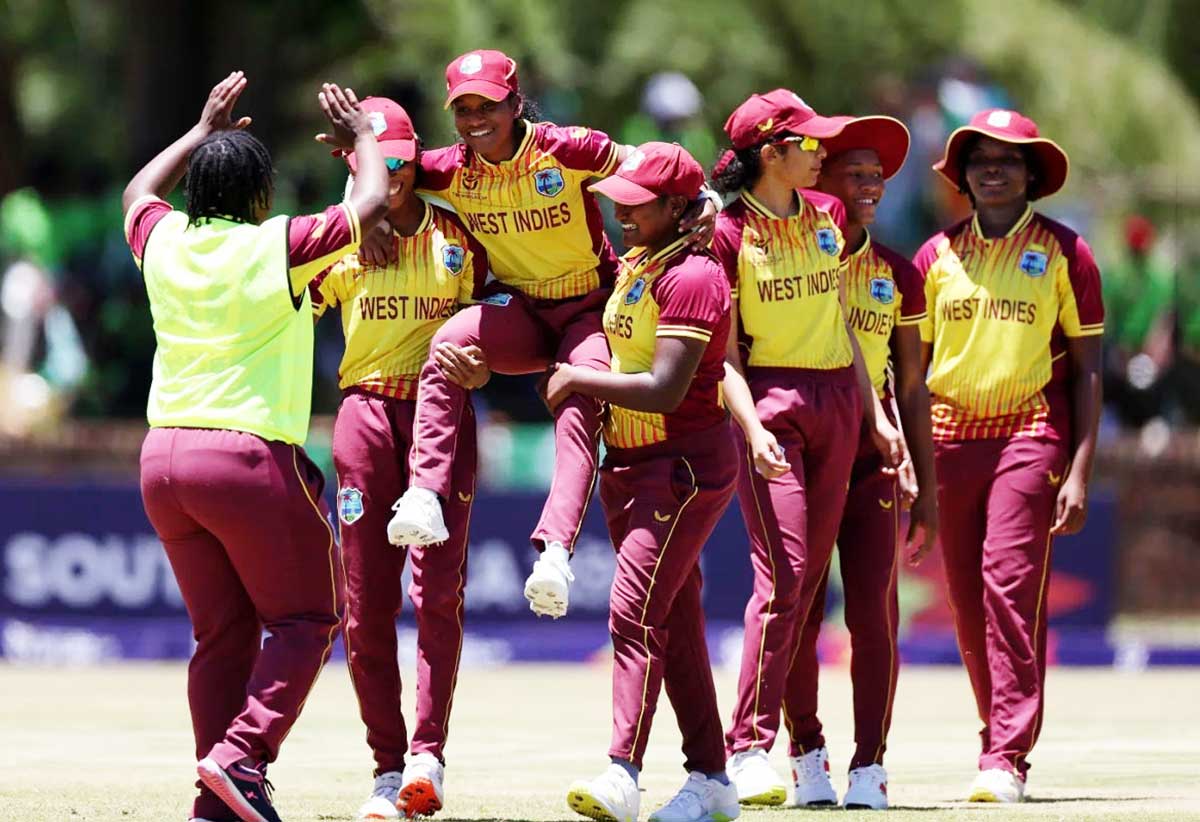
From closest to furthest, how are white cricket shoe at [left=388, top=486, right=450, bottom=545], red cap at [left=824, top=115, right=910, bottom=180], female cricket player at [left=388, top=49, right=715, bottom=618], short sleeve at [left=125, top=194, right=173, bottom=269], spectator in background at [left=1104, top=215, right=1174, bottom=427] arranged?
short sleeve at [left=125, top=194, right=173, bottom=269]
white cricket shoe at [left=388, top=486, right=450, bottom=545]
female cricket player at [left=388, top=49, right=715, bottom=618]
red cap at [left=824, top=115, right=910, bottom=180]
spectator in background at [left=1104, top=215, right=1174, bottom=427]

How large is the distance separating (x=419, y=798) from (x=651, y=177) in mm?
2155

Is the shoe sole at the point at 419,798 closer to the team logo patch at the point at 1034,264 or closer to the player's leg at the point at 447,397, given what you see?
the player's leg at the point at 447,397

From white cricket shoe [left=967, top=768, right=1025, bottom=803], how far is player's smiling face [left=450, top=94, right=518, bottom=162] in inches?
111

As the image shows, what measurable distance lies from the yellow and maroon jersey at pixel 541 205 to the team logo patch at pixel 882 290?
125 cm

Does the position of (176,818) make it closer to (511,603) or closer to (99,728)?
(99,728)

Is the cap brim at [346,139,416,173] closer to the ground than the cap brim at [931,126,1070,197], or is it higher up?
closer to the ground

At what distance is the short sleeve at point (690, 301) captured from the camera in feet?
24.1

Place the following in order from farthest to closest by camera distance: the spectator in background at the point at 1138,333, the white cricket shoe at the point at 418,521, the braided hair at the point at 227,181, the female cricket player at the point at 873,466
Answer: the spectator in background at the point at 1138,333 < the female cricket player at the point at 873,466 < the white cricket shoe at the point at 418,521 < the braided hair at the point at 227,181

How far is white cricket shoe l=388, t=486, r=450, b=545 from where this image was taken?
24.3 feet

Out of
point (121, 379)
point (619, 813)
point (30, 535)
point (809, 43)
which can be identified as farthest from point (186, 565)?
point (809, 43)

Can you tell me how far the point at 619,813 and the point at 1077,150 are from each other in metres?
13.3

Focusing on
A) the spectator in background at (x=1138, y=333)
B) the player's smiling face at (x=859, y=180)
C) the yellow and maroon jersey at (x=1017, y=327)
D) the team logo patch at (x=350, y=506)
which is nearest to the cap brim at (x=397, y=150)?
the team logo patch at (x=350, y=506)

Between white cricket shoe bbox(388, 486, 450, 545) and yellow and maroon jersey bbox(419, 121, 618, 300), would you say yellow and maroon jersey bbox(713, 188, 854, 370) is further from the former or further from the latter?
white cricket shoe bbox(388, 486, 450, 545)

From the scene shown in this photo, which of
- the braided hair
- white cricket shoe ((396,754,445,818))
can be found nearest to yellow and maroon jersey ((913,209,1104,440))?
white cricket shoe ((396,754,445,818))
